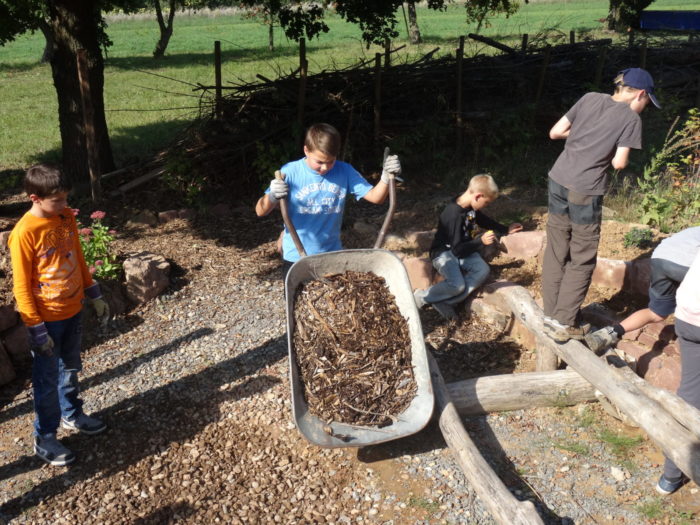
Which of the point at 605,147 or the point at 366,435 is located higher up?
the point at 605,147

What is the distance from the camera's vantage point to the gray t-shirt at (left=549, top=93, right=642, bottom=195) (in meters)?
3.70

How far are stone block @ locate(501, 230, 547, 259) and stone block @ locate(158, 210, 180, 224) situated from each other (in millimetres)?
3583

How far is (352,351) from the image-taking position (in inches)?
132

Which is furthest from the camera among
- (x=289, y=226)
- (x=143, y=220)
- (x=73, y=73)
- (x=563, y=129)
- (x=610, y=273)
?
(x=73, y=73)

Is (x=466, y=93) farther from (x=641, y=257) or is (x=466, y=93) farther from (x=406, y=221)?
(x=641, y=257)

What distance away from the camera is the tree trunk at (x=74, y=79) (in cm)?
690

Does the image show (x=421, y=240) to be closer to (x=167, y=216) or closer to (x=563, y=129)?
(x=563, y=129)

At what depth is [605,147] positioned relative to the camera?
3.76 metres

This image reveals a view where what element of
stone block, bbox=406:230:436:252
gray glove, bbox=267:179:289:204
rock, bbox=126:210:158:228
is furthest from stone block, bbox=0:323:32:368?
stone block, bbox=406:230:436:252

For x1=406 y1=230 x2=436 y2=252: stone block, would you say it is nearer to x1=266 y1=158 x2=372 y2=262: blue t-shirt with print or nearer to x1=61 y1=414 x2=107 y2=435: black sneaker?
x1=266 y1=158 x2=372 y2=262: blue t-shirt with print

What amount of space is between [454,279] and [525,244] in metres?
1.12

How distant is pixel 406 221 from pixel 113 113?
8.38m

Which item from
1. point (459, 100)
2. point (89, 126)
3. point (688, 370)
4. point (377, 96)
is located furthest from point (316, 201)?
point (459, 100)

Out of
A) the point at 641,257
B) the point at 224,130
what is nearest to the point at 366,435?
the point at 641,257
